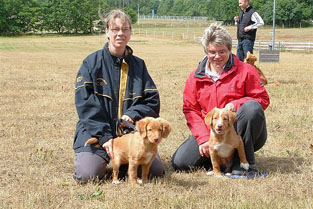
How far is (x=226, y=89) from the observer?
5066mm

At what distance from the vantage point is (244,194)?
4285 millimetres

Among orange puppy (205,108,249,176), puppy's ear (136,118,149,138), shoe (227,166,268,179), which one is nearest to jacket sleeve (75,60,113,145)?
puppy's ear (136,118,149,138)

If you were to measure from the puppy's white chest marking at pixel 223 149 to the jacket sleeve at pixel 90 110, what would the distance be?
1230mm

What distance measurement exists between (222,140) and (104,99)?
1439mm

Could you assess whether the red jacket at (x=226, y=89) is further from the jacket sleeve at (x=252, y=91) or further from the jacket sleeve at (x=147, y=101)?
the jacket sleeve at (x=147, y=101)

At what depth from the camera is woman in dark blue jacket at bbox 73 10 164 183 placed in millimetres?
4797

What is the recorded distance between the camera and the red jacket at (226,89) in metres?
5.05

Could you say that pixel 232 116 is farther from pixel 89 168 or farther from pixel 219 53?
pixel 89 168

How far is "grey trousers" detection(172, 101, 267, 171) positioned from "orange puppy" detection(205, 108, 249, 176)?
162 millimetres

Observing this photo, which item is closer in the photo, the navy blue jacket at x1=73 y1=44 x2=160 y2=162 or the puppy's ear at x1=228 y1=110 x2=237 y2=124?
the puppy's ear at x1=228 y1=110 x2=237 y2=124

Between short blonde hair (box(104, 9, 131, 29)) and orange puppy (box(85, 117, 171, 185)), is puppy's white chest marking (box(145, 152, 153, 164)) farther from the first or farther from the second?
short blonde hair (box(104, 9, 131, 29))

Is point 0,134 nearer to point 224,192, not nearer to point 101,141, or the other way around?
point 101,141

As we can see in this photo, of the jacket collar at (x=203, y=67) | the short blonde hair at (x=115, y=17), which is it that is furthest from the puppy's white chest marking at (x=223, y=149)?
the short blonde hair at (x=115, y=17)

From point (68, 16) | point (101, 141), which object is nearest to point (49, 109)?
point (101, 141)
